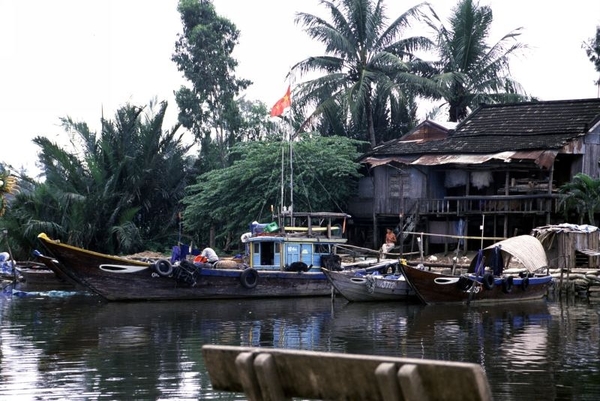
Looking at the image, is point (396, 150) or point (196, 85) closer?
point (396, 150)

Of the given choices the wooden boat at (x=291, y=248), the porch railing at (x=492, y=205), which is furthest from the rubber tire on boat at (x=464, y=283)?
the porch railing at (x=492, y=205)

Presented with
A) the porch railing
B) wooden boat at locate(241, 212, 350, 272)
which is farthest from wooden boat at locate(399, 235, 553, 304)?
the porch railing

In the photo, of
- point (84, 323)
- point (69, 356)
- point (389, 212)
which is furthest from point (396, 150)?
point (69, 356)

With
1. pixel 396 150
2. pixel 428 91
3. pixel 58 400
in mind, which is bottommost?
pixel 58 400

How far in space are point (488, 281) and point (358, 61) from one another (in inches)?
765

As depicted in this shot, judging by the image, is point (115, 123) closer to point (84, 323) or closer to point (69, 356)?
point (84, 323)

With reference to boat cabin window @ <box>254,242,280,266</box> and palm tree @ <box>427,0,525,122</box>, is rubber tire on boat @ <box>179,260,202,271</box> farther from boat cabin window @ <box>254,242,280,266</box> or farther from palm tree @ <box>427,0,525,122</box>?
palm tree @ <box>427,0,525,122</box>

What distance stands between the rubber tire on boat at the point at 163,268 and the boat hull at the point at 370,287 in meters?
4.20

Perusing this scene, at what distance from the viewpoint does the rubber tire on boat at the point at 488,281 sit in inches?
1026

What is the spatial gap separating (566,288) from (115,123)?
66.6 ft

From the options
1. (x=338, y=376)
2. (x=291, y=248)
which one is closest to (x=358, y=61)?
(x=291, y=248)

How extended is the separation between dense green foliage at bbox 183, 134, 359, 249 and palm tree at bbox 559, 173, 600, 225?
9.01 meters

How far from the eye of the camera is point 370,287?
27.0 meters

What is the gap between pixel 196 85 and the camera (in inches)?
1849
